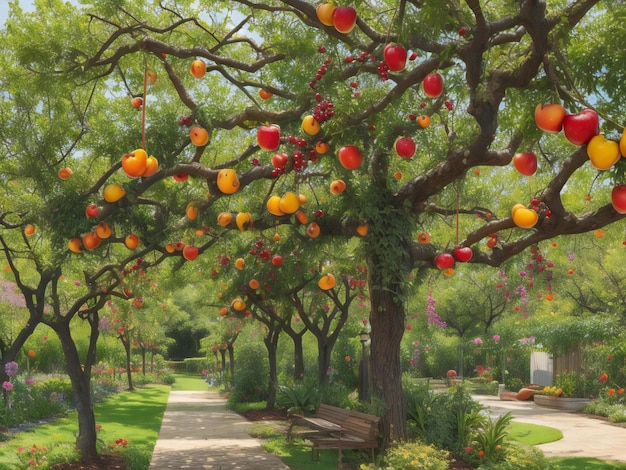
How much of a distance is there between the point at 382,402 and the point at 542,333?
15960 mm

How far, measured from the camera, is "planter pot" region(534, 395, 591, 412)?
20.3 metres

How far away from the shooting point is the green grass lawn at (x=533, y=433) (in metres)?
13.3

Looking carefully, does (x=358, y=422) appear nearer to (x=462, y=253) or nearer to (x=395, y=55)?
(x=462, y=253)

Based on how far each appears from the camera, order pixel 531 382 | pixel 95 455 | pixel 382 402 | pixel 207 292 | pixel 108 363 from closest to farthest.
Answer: pixel 382 402, pixel 95 455, pixel 207 292, pixel 531 382, pixel 108 363

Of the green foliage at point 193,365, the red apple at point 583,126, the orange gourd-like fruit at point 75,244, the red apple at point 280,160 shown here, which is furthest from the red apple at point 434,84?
the green foliage at point 193,365

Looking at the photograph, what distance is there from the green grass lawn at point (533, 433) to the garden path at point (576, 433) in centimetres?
21

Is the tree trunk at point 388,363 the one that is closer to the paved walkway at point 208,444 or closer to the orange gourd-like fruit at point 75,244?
the paved walkway at point 208,444

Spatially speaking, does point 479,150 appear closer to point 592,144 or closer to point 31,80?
point 592,144

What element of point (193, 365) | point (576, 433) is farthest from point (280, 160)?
point (193, 365)

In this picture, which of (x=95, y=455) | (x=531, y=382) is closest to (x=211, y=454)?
(x=95, y=455)

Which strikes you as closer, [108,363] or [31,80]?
[31,80]

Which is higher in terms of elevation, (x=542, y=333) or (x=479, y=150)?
(x=479, y=150)

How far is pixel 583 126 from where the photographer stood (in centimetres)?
310

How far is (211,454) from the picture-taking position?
36.9ft
